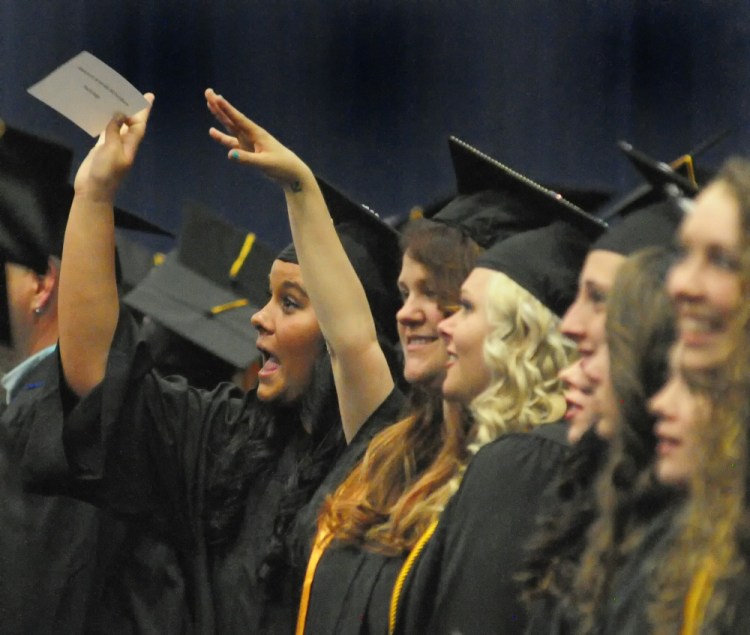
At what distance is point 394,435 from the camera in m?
2.59

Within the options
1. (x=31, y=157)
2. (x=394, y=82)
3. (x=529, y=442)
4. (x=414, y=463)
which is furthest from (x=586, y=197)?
(x=394, y=82)

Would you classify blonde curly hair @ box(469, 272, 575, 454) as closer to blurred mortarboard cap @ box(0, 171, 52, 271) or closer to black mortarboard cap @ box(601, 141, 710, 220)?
black mortarboard cap @ box(601, 141, 710, 220)

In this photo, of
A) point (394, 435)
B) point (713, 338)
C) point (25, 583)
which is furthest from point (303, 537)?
point (713, 338)

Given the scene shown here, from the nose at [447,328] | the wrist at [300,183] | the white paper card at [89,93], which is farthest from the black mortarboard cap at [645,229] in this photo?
the white paper card at [89,93]

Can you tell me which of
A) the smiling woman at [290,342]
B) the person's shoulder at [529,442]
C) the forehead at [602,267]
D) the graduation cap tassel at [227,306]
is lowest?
the graduation cap tassel at [227,306]

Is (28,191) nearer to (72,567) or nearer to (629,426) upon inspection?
(72,567)

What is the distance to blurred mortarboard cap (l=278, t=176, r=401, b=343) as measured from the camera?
3090 millimetres

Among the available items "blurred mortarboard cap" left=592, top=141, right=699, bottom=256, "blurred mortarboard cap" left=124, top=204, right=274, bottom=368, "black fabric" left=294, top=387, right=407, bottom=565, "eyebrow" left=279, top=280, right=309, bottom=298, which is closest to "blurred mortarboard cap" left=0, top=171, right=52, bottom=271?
"blurred mortarboard cap" left=124, top=204, right=274, bottom=368

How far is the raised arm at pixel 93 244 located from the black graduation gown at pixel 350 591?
59cm

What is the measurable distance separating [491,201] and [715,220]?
117 cm

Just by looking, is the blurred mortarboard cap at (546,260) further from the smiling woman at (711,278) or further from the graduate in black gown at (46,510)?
the graduate in black gown at (46,510)

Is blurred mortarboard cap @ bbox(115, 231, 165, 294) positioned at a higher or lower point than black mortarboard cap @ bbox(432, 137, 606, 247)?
lower

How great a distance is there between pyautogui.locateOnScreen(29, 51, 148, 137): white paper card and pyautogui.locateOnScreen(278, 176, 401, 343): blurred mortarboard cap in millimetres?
554

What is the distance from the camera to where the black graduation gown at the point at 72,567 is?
3.09 m
